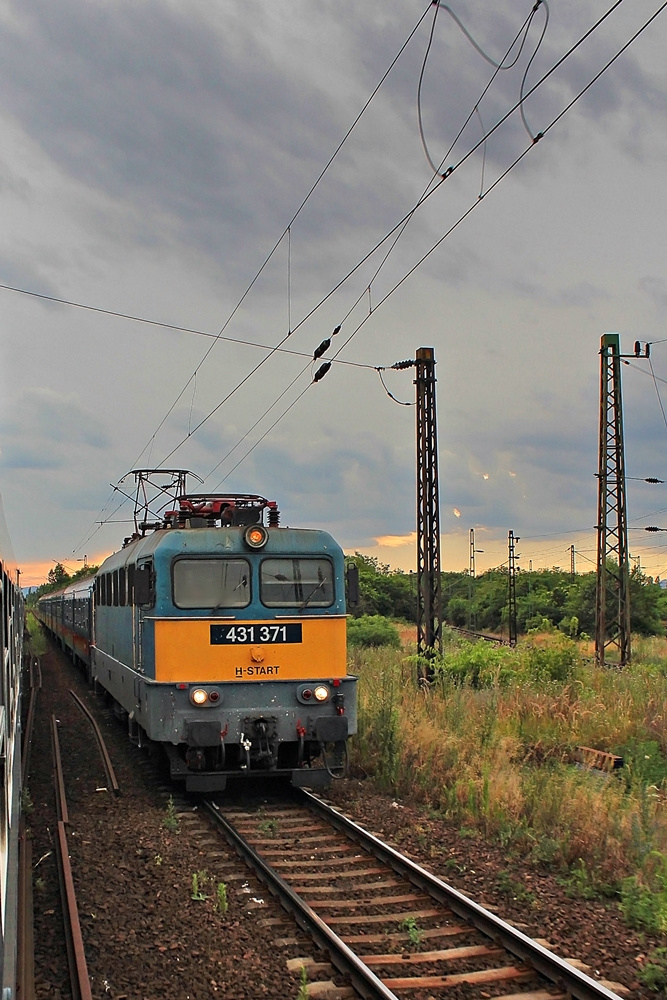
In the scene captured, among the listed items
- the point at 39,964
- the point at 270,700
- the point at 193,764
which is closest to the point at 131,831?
the point at 193,764

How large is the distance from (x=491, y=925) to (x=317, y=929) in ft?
3.91

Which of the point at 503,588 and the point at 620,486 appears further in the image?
the point at 503,588

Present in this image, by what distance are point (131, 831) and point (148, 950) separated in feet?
9.95

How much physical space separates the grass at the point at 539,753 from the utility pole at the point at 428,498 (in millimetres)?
952

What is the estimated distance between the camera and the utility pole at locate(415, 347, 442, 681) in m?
16.4

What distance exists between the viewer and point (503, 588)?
58906mm

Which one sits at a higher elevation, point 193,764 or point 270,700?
point 270,700

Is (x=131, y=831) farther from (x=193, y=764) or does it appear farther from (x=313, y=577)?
(x=313, y=577)

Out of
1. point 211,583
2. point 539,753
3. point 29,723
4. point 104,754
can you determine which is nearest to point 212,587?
point 211,583

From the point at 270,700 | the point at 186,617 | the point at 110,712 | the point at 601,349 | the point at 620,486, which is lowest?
the point at 110,712

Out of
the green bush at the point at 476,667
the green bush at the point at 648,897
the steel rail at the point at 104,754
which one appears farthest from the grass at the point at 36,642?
the green bush at the point at 648,897

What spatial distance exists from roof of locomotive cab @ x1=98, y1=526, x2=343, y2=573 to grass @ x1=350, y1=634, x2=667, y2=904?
100 inches

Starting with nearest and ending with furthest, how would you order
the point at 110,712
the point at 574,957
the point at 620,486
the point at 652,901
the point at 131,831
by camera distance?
the point at 574,957 < the point at 652,901 < the point at 131,831 < the point at 110,712 < the point at 620,486

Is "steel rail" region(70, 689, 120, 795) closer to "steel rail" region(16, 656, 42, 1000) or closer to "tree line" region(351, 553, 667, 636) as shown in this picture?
"steel rail" region(16, 656, 42, 1000)
